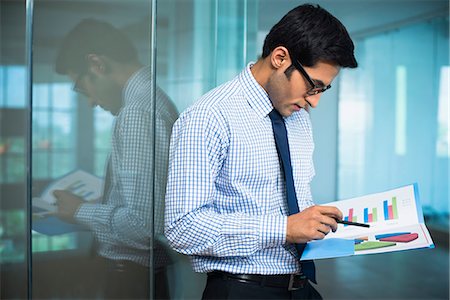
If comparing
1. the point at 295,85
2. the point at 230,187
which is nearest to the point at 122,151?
the point at 230,187

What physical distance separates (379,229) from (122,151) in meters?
0.84

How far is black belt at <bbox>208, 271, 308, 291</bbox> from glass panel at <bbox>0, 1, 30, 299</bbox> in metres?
0.79

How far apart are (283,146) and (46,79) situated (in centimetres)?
82

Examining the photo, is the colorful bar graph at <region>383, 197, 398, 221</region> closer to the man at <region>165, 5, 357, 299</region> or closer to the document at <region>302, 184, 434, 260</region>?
the document at <region>302, 184, 434, 260</region>

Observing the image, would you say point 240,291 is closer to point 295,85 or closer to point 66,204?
point 295,85

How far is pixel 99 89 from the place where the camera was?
1.75m

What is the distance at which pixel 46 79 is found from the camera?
69.1 inches

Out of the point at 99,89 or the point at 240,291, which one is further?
the point at 99,89

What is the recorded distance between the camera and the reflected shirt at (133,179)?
176 cm

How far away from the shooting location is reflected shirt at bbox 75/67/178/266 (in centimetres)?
176

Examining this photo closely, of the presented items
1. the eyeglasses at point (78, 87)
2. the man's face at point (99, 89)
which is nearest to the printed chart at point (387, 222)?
the man's face at point (99, 89)

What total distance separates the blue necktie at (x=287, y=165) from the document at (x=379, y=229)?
7 centimetres

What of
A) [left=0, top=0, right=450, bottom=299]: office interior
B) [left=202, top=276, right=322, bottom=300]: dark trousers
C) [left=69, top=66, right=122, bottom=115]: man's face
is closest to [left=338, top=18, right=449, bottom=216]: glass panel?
[left=0, top=0, right=450, bottom=299]: office interior

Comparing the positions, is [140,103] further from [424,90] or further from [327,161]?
[327,161]
